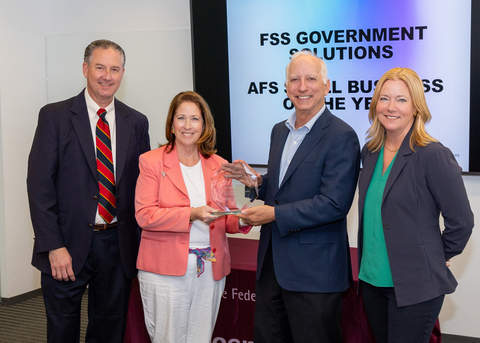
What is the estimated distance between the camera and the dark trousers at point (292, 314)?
6.87 ft

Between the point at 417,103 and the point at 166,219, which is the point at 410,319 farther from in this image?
the point at 166,219

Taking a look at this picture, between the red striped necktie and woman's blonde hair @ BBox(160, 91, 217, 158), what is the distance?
40 cm

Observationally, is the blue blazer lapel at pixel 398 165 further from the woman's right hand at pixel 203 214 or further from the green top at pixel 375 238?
the woman's right hand at pixel 203 214

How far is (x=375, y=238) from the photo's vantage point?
195 centimetres

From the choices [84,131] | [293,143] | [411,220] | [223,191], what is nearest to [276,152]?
[293,143]

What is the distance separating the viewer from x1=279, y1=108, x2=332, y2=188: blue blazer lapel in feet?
6.97

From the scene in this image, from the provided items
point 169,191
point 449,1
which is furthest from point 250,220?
point 449,1

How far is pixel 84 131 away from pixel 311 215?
4.50 feet

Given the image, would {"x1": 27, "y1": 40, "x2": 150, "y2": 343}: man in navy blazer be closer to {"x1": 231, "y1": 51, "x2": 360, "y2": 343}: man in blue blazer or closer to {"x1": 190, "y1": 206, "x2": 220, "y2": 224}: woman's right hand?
{"x1": 190, "y1": 206, "x2": 220, "y2": 224}: woman's right hand

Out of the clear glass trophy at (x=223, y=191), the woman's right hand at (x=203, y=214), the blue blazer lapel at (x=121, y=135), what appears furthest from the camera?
the blue blazer lapel at (x=121, y=135)

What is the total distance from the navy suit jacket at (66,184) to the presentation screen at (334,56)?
4.99ft

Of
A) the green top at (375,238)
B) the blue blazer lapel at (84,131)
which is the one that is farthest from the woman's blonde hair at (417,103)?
the blue blazer lapel at (84,131)

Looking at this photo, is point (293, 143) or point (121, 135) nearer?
point (293, 143)

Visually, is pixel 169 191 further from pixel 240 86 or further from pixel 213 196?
pixel 240 86
